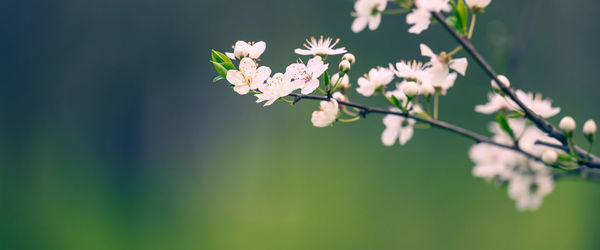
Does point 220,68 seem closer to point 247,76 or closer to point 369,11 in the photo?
point 247,76

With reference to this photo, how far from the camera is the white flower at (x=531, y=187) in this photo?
0.94 meters

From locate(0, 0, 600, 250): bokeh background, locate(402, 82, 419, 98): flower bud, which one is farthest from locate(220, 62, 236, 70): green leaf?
locate(0, 0, 600, 250): bokeh background

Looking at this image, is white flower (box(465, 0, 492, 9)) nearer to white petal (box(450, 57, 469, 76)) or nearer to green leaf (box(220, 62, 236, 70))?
white petal (box(450, 57, 469, 76))

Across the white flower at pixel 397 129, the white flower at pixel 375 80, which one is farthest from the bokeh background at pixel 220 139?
the white flower at pixel 375 80

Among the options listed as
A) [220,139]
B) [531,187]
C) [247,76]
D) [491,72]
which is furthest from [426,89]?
[220,139]

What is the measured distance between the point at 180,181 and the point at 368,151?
973 millimetres

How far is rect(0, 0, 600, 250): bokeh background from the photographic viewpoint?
2209 millimetres

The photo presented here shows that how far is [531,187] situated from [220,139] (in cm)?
171

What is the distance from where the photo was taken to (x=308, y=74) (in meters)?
0.60

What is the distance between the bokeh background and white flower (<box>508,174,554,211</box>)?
4.20ft

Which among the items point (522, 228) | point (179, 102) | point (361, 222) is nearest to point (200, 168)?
A: point (179, 102)

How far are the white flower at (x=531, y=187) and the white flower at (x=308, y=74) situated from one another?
0.56 m

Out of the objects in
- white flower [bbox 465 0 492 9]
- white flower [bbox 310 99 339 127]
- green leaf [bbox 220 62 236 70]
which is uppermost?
white flower [bbox 465 0 492 9]

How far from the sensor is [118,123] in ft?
7.73
